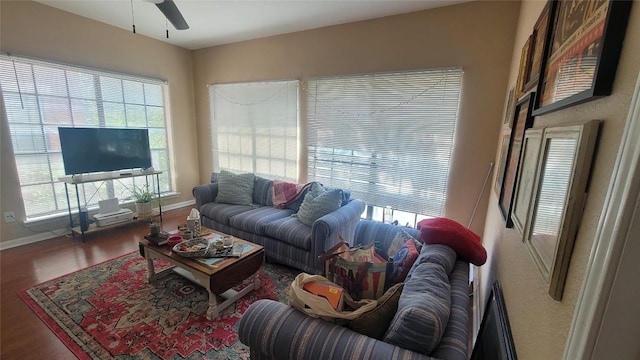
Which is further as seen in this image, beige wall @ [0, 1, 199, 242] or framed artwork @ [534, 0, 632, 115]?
beige wall @ [0, 1, 199, 242]

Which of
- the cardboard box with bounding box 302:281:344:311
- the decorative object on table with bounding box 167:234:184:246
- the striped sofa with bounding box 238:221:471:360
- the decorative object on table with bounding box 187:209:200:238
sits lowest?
the decorative object on table with bounding box 167:234:184:246

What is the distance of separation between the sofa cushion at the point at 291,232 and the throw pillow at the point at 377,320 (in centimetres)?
148

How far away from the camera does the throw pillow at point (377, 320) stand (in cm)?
111

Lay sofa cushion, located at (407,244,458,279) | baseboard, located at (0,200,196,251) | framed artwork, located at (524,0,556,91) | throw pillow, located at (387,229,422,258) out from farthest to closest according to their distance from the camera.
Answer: baseboard, located at (0,200,196,251), throw pillow, located at (387,229,422,258), sofa cushion, located at (407,244,458,279), framed artwork, located at (524,0,556,91)

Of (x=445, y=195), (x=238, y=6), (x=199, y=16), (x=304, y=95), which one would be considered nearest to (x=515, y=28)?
(x=445, y=195)

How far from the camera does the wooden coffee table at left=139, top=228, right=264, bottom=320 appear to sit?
6.51 ft

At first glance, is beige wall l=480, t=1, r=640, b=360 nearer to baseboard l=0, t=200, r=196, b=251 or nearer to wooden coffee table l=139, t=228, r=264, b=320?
wooden coffee table l=139, t=228, r=264, b=320

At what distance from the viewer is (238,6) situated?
2867 millimetres

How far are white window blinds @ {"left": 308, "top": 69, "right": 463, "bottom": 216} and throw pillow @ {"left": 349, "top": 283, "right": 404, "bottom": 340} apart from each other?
6.70ft

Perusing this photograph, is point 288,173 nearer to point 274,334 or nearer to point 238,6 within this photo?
point 238,6

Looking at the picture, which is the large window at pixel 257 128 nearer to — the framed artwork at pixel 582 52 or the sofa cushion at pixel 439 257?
the sofa cushion at pixel 439 257

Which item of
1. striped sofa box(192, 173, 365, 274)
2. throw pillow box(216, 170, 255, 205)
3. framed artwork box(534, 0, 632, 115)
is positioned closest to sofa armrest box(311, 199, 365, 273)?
striped sofa box(192, 173, 365, 274)

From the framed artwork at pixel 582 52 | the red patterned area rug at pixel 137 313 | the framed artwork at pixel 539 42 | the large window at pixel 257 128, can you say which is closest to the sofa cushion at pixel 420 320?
the framed artwork at pixel 582 52

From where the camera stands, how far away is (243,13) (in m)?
3.04
